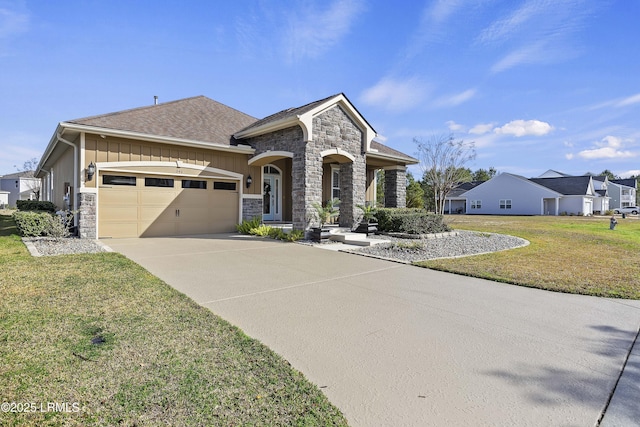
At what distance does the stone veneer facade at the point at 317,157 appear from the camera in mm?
11289

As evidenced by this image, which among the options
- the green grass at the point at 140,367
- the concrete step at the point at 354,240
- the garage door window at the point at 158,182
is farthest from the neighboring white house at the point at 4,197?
the green grass at the point at 140,367

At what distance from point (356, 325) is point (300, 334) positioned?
69 cm

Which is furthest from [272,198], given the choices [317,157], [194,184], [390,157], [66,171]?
[66,171]

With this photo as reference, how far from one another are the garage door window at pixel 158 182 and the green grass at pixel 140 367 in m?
7.61

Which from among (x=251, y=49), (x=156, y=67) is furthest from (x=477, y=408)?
(x=156, y=67)

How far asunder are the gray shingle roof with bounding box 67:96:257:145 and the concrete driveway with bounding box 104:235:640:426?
6771 millimetres

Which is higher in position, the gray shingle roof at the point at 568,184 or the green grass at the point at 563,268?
the gray shingle roof at the point at 568,184

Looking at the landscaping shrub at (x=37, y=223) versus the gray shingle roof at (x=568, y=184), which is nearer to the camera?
the landscaping shrub at (x=37, y=223)

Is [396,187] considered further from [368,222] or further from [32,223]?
[32,223]

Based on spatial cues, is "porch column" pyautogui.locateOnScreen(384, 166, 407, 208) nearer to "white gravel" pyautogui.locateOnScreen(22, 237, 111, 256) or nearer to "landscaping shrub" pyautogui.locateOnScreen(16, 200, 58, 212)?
"white gravel" pyautogui.locateOnScreen(22, 237, 111, 256)

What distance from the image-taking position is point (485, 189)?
1855 inches

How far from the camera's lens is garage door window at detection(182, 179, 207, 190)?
1238 cm

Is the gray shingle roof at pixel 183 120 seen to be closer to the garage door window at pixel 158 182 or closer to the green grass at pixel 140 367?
the garage door window at pixel 158 182

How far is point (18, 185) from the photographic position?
163 feet
